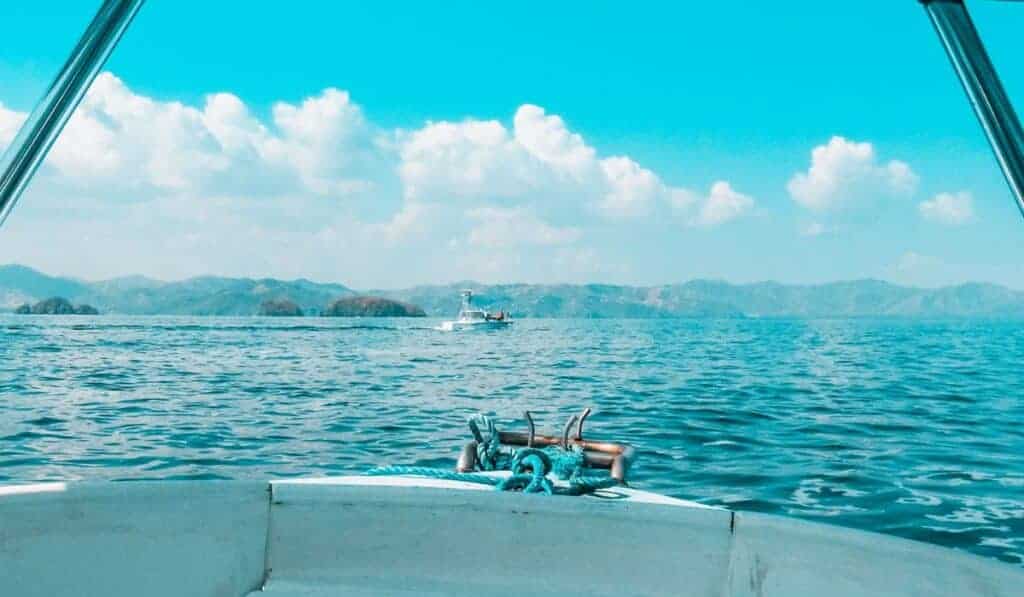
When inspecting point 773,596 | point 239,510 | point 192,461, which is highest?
point 239,510

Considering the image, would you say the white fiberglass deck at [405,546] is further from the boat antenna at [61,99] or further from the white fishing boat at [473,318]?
the white fishing boat at [473,318]

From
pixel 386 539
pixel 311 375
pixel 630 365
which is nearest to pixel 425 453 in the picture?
pixel 386 539

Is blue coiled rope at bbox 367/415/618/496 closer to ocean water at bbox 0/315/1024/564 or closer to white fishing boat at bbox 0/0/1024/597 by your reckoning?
white fishing boat at bbox 0/0/1024/597

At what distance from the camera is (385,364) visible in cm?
3222

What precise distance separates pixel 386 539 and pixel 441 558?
0.18m

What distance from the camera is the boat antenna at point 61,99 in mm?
1406

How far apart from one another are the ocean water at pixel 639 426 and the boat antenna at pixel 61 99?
21.8 ft

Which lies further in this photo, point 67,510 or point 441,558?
point 441,558

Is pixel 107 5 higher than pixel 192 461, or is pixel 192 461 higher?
pixel 107 5

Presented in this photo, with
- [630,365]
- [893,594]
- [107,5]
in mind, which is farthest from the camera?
[630,365]

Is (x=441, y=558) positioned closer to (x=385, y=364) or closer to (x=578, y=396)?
(x=578, y=396)

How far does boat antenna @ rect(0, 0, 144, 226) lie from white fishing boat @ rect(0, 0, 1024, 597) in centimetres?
117

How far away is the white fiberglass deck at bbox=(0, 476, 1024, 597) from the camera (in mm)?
2135

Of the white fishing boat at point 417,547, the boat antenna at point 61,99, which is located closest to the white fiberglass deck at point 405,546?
the white fishing boat at point 417,547
